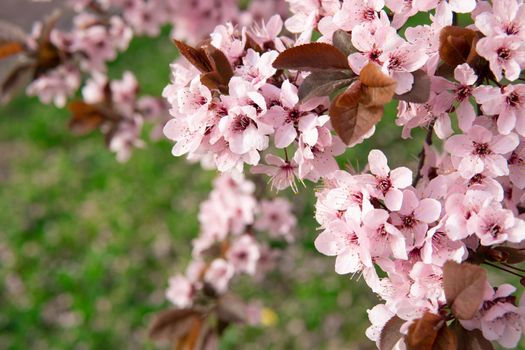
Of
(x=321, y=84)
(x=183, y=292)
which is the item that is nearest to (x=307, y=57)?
(x=321, y=84)

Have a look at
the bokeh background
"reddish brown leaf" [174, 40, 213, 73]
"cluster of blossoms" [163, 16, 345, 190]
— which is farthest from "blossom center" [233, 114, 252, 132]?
the bokeh background

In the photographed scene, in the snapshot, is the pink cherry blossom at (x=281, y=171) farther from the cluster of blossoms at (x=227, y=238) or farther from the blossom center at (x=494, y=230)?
the cluster of blossoms at (x=227, y=238)

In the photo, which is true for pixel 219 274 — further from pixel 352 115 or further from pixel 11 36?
pixel 352 115

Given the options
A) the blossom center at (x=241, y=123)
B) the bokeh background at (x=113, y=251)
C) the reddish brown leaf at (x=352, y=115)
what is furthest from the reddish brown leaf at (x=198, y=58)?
the bokeh background at (x=113, y=251)

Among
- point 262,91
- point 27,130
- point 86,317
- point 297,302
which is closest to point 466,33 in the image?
point 262,91

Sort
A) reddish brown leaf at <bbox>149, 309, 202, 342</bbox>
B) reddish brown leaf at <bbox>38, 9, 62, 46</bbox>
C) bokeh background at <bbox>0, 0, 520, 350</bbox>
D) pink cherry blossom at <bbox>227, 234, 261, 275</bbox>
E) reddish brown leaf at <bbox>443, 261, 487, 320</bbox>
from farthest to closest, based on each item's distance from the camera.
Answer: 1. bokeh background at <bbox>0, 0, 520, 350</bbox>
2. pink cherry blossom at <bbox>227, 234, 261, 275</bbox>
3. reddish brown leaf at <bbox>38, 9, 62, 46</bbox>
4. reddish brown leaf at <bbox>149, 309, 202, 342</bbox>
5. reddish brown leaf at <bbox>443, 261, 487, 320</bbox>

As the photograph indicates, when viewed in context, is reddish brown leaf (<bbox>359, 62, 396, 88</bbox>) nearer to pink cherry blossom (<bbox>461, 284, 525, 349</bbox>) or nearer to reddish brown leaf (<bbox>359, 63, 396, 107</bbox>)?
reddish brown leaf (<bbox>359, 63, 396, 107</bbox>)

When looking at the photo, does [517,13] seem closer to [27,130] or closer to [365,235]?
[365,235]
